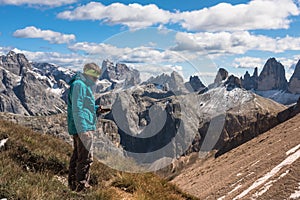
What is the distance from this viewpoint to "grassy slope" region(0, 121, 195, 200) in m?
5.66

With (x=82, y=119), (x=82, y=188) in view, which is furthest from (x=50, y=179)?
(x=82, y=119)

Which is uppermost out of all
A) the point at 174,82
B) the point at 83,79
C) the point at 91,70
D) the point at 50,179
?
the point at 91,70

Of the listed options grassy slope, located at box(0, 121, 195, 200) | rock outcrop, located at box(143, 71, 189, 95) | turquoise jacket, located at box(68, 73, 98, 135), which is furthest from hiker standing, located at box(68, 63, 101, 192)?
rock outcrop, located at box(143, 71, 189, 95)

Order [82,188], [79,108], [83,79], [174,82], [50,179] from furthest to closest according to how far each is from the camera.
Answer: [174,82]
[83,79]
[82,188]
[79,108]
[50,179]

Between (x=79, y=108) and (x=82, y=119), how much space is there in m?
0.25

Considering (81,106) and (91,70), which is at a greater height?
(91,70)

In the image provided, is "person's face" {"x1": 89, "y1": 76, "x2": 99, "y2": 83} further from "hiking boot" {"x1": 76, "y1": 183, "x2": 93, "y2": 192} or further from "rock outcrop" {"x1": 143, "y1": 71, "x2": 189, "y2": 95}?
"rock outcrop" {"x1": 143, "y1": 71, "x2": 189, "y2": 95}

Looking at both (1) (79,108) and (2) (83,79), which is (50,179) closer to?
(1) (79,108)

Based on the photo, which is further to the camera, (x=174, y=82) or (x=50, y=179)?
(x=174, y=82)

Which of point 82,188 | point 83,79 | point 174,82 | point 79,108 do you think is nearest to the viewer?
point 79,108

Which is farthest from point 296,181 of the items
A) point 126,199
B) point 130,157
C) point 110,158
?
point 126,199

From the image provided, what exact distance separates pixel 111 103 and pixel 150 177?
4673mm

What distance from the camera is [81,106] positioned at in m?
7.39

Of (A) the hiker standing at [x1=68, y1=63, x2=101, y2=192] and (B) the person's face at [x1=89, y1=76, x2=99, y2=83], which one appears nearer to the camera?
(A) the hiker standing at [x1=68, y1=63, x2=101, y2=192]
